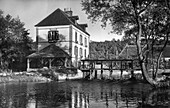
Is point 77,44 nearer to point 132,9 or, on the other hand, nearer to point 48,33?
point 48,33

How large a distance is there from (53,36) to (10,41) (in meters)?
7.79

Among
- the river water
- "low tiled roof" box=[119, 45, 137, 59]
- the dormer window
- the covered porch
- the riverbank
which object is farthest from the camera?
"low tiled roof" box=[119, 45, 137, 59]

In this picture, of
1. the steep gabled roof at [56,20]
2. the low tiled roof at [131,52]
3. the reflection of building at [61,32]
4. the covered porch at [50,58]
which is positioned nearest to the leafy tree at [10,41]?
the covered porch at [50,58]

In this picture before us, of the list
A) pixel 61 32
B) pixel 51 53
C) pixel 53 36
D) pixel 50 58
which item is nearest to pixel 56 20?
pixel 61 32

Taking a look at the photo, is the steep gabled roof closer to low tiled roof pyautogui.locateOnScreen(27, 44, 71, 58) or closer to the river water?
low tiled roof pyautogui.locateOnScreen(27, 44, 71, 58)

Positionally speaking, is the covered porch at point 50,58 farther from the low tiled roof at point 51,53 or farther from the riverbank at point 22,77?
the riverbank at point 22,77

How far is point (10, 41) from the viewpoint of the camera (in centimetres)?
3928

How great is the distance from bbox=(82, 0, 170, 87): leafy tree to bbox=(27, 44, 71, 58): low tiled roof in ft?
53.7

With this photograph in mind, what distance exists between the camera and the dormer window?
4128 centimetres

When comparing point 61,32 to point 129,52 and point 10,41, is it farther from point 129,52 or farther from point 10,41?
point 129,52

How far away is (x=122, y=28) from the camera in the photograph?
75.1 feet

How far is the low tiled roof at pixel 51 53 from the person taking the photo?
124 feet

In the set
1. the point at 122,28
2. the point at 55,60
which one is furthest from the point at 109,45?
the point at 122,28

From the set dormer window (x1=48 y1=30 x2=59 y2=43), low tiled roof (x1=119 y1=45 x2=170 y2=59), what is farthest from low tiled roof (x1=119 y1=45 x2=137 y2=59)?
dormer window (x1=48 y1=30 x2=59 y2=43)
